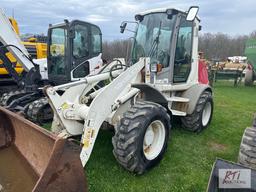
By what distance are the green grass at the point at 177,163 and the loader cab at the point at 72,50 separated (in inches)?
89.2

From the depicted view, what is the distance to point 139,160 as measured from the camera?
342cm

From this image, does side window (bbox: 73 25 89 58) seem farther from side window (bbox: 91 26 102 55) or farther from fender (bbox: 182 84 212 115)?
fender (bbox: 182 84 212 115)

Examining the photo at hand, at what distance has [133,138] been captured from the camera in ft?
10.8

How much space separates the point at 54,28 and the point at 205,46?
32.1 metres

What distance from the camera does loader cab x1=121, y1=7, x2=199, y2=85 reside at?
4.65 meters

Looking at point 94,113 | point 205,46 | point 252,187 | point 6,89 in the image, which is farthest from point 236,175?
point 205,46

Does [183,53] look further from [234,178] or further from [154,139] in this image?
[234,178]

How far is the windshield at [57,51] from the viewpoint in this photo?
6.63m

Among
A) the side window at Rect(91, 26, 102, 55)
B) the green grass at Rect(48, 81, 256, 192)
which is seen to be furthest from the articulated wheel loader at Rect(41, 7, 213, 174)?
the side window at Rect(91, 26, 102, 55)

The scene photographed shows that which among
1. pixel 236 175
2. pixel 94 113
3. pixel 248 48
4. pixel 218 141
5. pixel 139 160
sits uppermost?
pixel 248 48

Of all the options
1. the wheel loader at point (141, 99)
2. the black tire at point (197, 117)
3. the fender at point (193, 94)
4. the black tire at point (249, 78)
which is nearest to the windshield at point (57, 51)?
the wheel loader at point (141, 99)

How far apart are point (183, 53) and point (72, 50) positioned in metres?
2.78

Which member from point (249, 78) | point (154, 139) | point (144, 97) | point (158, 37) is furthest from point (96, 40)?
point (249, 78)

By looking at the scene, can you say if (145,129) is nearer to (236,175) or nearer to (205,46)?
(236,175)
